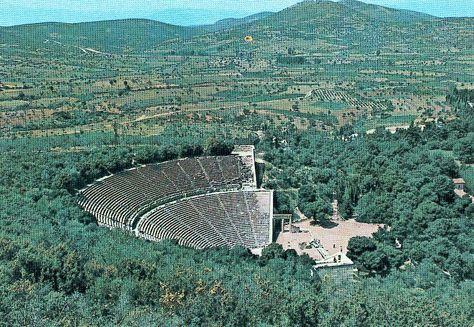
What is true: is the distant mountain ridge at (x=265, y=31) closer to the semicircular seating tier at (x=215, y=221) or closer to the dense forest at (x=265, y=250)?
the dense forest at (x=265, y=250)

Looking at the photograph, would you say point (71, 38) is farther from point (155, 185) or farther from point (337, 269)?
point (337, 269)

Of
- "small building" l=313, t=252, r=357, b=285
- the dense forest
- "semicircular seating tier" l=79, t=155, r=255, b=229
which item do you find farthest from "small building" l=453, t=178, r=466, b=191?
"small building" l=313, t=252, r=357, b=285

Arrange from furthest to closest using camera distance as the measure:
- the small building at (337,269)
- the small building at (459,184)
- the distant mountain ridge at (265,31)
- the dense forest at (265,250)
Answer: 1. the distant mountain ridge at (265,31)
2. the small building at (459,184)
3. the small building at (337,269)
4. the dense forest at (265,250)

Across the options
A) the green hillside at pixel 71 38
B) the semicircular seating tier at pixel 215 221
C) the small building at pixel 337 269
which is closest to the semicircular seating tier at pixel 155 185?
the semicircular seating tier at pixel 215 221

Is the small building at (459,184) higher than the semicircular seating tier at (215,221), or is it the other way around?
the semicircular seating tier at (215,221)

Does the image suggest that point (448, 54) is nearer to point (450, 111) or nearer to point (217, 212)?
point (450, 111)
